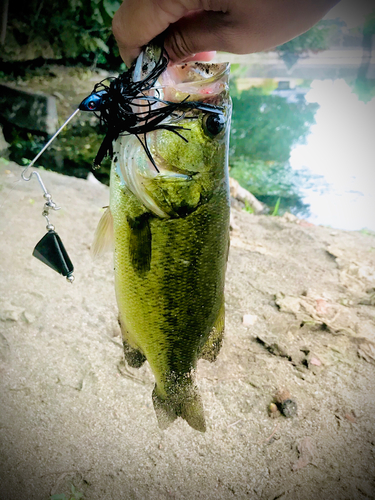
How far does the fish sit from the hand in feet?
0.23

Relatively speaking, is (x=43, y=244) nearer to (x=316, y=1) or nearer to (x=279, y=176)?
(x=316, y=1)

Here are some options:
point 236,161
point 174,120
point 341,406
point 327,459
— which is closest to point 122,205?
point 174,120

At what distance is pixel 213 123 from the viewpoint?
1.13 m

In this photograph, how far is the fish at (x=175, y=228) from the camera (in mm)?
Result: 1104

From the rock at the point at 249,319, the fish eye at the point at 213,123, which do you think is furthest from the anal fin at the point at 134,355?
the rock at the point at 249,319

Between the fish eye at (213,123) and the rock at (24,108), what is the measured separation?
5.69m

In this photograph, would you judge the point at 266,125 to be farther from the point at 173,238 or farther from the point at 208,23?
the point at 173,238

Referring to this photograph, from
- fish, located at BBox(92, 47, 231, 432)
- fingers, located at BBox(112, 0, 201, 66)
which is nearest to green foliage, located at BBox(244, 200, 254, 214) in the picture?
fish, located at BBox(92, 47, 231, 432)

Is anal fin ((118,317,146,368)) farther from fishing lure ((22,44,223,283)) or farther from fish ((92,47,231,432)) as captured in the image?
fishing lure ((22,44,223,283))

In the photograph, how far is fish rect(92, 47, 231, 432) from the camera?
3.62ft

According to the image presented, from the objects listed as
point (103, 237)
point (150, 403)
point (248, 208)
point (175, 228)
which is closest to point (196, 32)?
point (175, 228)

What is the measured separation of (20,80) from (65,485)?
6599 millimetres

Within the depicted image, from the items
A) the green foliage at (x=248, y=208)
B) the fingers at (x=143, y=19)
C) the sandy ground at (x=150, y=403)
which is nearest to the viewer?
the fingers at (x=143, y=19)

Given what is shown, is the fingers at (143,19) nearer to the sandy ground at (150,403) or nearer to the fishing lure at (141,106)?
the fishing lure at (141,106)
